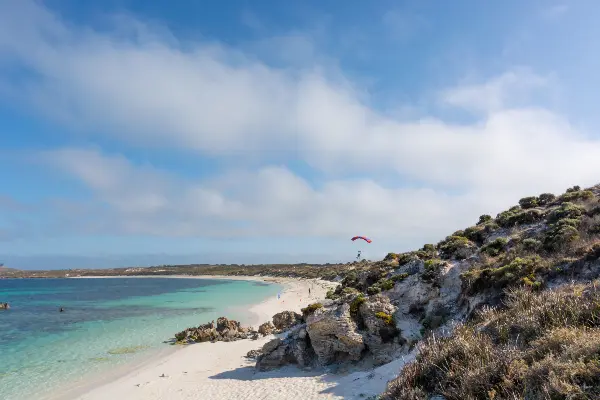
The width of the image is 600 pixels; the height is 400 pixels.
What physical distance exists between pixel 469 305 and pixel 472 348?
7.10 meters

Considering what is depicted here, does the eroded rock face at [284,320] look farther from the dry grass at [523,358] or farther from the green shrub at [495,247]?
the dry grass at [523,358]

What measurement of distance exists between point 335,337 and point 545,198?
16.2 meters

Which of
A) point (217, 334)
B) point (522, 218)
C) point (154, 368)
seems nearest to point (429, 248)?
point (522, 218)

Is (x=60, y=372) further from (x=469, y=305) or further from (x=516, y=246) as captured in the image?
(x=516, y=246)

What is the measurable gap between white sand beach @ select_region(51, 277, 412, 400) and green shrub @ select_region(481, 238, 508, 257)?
7.73 metres

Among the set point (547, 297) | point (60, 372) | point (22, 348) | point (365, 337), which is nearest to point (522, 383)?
point (547, 297)

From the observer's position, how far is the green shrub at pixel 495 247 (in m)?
16.6

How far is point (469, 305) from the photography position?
13531mm

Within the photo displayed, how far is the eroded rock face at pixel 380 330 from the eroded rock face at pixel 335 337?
1.49 feet

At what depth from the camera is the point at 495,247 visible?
17000 mm

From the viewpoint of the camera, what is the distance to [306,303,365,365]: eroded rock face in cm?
1500

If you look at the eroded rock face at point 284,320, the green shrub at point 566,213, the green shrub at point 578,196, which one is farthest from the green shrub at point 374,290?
the green shrub at point 578,196

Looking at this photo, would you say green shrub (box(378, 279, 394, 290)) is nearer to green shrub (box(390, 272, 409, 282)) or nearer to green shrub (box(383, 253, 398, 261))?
green shrub (box(390, 272, 409, 282))

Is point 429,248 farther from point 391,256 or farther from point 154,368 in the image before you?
point 154,368
